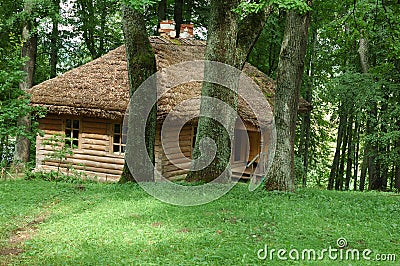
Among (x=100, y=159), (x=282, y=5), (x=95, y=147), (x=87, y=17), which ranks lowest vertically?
(x=100, y=159)

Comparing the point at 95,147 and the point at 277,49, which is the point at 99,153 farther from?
the point at 277,49

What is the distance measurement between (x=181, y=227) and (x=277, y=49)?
64.6 feet

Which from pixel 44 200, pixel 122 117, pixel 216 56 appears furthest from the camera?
pixel 122 117

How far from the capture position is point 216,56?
36.0 ft

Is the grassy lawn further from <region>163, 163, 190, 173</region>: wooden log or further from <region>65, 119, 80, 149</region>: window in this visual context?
<region>65, 119, 80, 149</region>: window

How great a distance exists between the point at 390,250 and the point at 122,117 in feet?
36.6

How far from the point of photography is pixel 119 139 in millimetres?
17406

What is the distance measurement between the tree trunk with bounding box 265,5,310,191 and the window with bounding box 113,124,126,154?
8.00m

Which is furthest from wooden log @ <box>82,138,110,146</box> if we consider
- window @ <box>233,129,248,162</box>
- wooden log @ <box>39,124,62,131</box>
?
window @ <box>233,129,248,162</box>

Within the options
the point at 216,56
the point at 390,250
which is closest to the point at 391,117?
the point at 216,56

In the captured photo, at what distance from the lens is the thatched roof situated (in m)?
16.4

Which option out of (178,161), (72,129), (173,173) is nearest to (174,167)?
(173,173)

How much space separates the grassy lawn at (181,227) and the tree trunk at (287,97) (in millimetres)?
489

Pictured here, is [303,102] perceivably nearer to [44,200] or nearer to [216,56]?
[216,56]
